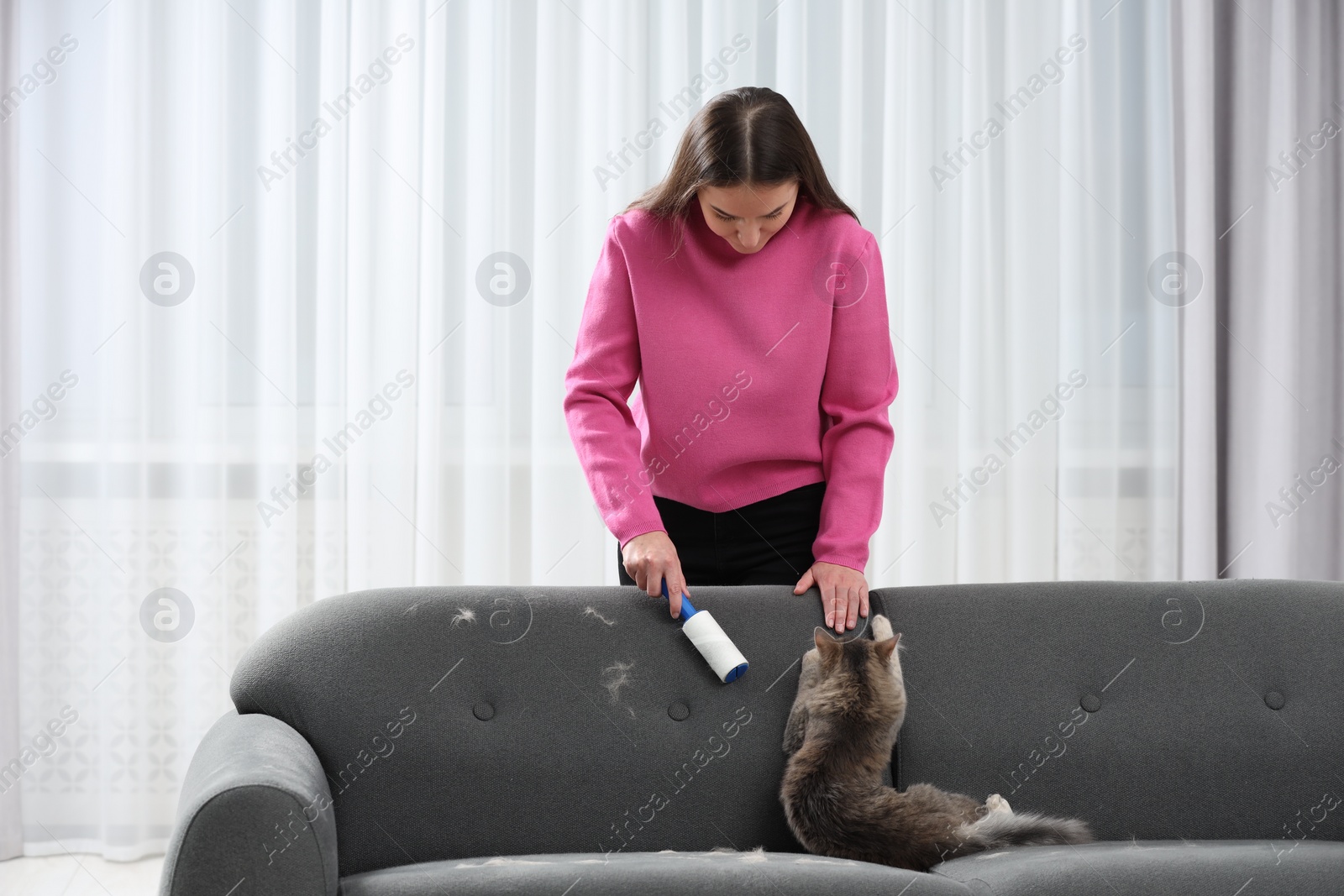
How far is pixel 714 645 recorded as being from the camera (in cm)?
135

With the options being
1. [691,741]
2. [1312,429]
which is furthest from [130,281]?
[1312,429]

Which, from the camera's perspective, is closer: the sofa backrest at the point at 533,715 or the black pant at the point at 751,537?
the sofa backrest at the point at 533,715

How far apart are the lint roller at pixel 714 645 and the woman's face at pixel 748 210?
489 millimetres

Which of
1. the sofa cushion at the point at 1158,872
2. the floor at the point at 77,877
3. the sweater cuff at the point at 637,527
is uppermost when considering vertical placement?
the sweater cuff at the point at 637,527

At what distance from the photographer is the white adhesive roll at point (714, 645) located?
4.40 ft

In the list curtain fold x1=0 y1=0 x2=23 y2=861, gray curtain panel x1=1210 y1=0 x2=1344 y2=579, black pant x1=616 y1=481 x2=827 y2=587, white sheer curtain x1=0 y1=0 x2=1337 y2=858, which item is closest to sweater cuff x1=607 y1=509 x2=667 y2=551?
black pant x1=616 y1=481 x2=827 y2=587

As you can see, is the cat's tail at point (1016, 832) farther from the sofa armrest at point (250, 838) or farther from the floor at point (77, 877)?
the floor at point (77, 877)

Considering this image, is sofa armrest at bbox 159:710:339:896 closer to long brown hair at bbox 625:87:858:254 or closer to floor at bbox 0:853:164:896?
long brown hair at bbox 625:87:858:254

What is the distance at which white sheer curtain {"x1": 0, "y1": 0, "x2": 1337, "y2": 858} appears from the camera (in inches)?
84.3

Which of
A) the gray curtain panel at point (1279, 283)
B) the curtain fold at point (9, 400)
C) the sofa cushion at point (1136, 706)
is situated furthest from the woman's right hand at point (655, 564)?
the gray curtain panel at point (1279, 283)

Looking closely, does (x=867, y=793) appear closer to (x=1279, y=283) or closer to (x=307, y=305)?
(x=307, y=305)

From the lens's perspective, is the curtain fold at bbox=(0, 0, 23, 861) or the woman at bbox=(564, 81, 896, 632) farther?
the curtain fold at bbox=(0, 0, 23, 861)

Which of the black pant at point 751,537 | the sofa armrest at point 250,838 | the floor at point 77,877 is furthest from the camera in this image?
the floor at point 77,877

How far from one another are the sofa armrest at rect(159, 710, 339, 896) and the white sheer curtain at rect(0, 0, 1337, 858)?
1.15m
